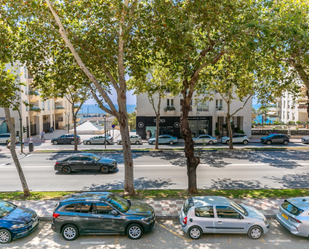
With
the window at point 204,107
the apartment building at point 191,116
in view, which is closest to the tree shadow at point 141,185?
the apartment building at point 191,116

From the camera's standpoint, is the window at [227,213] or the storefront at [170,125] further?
the storefront at [170,125]

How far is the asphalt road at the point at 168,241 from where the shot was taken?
8094 mm

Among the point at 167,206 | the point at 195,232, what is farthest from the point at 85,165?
the point at 195,232

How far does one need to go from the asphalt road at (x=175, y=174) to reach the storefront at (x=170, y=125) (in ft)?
49.4

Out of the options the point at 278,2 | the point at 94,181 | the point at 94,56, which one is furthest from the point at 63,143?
the point at 278,2

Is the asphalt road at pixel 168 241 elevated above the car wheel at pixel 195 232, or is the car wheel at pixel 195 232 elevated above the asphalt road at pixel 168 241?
the car wheel at pixel 195 232

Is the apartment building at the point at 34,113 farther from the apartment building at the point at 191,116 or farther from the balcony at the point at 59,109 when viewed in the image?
the apartment building at the point at 191,116

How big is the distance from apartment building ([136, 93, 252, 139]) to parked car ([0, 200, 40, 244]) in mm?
30643

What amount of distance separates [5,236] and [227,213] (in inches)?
280

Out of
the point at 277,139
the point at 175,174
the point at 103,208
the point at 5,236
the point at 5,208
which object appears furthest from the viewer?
the point at 277,139

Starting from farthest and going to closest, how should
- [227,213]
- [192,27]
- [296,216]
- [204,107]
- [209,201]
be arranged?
[204,107] → [192,27] → [209,201] → [227,213] → [296,216]

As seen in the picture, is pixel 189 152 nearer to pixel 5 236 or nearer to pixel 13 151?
pixel 5 236

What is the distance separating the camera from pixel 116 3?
36.9ft

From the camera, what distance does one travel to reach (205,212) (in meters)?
8.56
